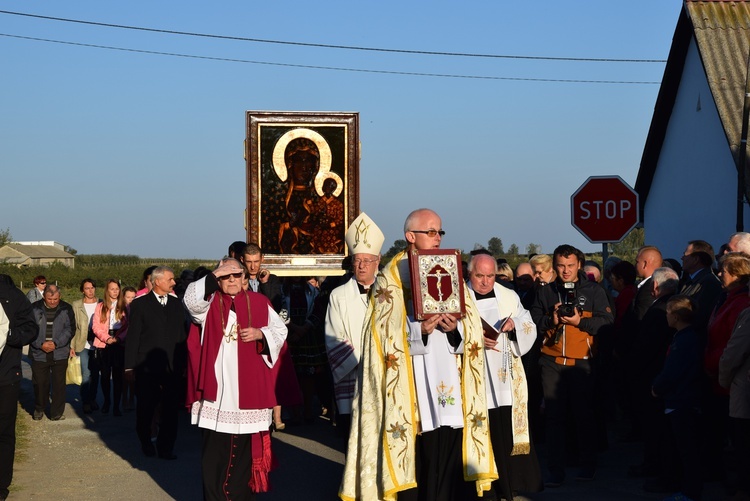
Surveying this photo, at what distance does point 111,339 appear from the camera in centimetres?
1472

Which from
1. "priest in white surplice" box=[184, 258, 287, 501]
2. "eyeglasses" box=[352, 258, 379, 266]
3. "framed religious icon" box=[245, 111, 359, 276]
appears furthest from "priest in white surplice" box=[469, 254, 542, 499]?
"framed religious icon" box=[245, 111, 359, 276]

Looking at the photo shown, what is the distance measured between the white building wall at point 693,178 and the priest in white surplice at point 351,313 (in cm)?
905

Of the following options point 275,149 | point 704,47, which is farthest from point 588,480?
point 704,47

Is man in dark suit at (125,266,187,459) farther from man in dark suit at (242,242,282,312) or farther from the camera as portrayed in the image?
the camera

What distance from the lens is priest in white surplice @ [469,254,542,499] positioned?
815 cm

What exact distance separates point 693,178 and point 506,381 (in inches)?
512

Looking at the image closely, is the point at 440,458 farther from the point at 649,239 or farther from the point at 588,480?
the point at 649,239

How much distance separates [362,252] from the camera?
998cm

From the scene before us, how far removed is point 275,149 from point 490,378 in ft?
24.3

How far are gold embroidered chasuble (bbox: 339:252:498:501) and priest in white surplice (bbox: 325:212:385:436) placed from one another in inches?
76.6

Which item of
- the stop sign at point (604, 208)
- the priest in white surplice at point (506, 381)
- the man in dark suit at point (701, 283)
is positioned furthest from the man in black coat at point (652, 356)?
the stop sign at point (604, 208)

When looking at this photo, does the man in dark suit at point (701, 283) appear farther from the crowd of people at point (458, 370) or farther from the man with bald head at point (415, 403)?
the man with bald head at point (415, 403)

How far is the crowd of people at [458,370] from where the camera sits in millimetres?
7133

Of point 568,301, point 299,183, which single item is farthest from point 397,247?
point 568,301
